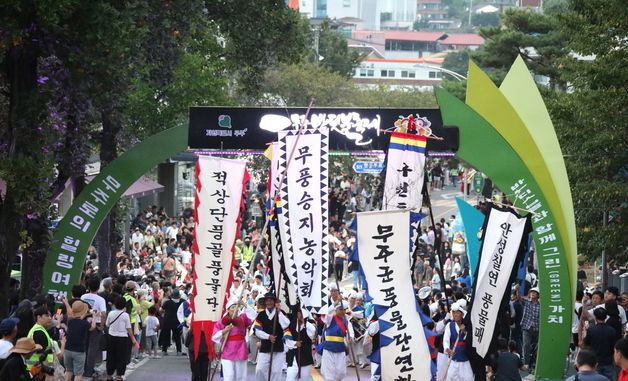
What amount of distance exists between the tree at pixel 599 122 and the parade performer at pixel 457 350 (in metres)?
5.12

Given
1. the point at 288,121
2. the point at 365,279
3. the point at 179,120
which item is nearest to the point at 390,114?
the point at 288,121

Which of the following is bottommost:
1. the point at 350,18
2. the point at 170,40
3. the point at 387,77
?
the point at 170,40

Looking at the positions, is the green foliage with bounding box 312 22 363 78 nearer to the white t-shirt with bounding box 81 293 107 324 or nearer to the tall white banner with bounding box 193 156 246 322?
the white t-shirt with bounding box 81 293 107 324

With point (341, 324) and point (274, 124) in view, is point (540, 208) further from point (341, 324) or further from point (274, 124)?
point (274, 124)

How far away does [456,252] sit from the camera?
3925 centimetres

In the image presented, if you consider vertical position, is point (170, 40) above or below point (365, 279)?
above

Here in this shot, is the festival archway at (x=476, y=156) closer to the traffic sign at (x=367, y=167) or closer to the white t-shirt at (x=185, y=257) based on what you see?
the traffic sign at (x=367, y=167)

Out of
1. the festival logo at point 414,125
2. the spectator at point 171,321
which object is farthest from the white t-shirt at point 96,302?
the festival logo at point 414,125

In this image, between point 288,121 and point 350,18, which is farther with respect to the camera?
point 350,18

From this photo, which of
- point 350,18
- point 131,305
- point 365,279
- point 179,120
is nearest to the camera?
point 365,279

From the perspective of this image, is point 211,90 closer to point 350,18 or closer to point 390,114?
point 390,114

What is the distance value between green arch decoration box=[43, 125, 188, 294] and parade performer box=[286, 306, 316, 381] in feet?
15.2

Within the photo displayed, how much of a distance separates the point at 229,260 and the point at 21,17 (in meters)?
4.98

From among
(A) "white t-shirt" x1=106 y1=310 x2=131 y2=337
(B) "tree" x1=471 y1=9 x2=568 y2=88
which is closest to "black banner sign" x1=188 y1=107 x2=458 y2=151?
(A) "white t-shirt" x1=106 y1=310 x2=131 y2=337
